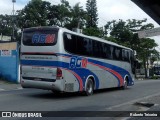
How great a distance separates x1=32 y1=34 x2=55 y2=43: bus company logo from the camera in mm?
14797

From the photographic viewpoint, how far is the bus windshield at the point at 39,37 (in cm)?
1481

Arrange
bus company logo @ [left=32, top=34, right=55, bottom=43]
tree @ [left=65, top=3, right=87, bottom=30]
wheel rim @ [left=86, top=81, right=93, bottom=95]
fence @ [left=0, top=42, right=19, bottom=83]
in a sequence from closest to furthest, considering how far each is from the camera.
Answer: bus company logo @ [left=32, top=34, right=55, bottom=43] < wheel rim @ [left=86, top=81, right=93, bottom=95] < fence @ [left=0, top=42, right=19, bottom=83] < tree @ [left=65, top=3, right=87, bottom=30]

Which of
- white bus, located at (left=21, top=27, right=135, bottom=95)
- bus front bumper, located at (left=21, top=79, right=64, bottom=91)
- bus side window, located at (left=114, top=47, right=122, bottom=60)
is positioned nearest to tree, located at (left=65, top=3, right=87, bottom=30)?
bus side window, located at (left=114, top=47, right=122, bottom=60)

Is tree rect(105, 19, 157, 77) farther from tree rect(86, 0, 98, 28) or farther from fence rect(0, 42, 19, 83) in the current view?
fence rect(0, 42, 19, 83)

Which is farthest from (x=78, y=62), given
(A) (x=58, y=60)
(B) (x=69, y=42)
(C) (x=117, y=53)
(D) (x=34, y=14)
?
(D) (x=34, y=14)

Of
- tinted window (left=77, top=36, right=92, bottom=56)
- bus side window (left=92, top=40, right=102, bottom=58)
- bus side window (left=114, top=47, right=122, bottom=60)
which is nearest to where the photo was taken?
tinted window (left=77, top=36, right=92, bottom=56)

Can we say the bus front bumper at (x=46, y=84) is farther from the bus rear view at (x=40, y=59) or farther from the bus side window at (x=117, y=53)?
the bus side window at (x=117, y=53)

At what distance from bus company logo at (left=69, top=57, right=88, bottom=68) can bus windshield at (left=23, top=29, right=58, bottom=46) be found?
56.9 inches

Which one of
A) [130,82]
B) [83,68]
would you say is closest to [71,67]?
[83,68]

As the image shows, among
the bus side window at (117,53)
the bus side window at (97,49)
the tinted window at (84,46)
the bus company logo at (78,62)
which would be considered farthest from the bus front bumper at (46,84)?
the bus side window at (117,53)

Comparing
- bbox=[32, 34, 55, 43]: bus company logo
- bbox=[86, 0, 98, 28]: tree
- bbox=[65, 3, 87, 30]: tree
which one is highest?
bbox=[86, 0, 98, 28]: tree

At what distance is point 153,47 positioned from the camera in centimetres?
6197

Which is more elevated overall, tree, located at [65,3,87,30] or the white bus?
tree, located at [65,3,87,30]

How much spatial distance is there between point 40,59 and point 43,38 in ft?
3.23
